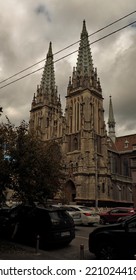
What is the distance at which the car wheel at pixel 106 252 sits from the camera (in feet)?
24.5

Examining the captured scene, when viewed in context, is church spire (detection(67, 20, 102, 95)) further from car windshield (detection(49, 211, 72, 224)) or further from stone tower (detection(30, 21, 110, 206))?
car windshield (detection(49, 211, 72, 224))

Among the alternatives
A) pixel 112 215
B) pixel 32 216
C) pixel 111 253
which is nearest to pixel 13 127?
pixel 32 216

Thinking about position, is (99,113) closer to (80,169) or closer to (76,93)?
(76,93)

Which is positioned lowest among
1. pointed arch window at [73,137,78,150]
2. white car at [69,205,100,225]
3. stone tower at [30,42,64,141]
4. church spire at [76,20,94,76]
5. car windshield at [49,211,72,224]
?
white car at [69,205,100,225]

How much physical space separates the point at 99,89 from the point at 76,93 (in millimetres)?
6849

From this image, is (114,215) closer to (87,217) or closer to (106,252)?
(87,217)

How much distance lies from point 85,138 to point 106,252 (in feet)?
161

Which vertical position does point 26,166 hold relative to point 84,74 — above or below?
below

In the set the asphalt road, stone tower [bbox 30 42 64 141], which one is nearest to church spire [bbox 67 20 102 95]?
stone tower [bbox 30 42 64 141]

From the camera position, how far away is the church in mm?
52906

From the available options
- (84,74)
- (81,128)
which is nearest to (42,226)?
(81,128)

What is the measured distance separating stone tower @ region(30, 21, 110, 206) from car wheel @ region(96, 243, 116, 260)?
36.1 m

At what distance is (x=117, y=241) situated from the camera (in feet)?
24.3

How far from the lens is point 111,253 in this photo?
7504mm
